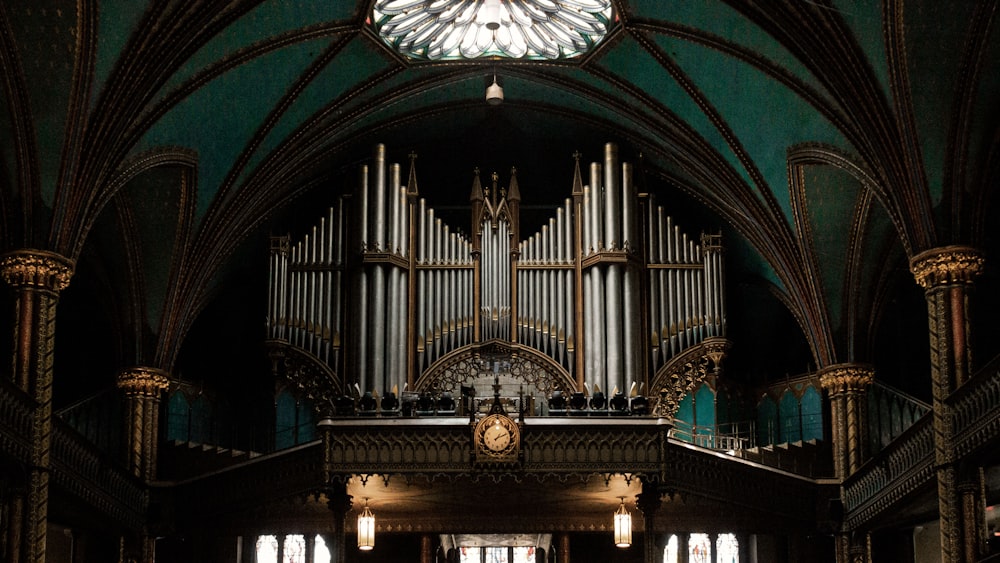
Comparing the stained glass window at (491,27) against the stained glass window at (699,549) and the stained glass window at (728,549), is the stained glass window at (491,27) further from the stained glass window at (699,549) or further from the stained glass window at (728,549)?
the stained glass window at (728,549)

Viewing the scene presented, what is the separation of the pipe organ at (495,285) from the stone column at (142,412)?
2512 millimetres

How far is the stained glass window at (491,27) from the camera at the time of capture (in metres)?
27.6

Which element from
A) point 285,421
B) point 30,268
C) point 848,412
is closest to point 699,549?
point 848,412

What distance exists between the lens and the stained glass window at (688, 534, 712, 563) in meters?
30.3

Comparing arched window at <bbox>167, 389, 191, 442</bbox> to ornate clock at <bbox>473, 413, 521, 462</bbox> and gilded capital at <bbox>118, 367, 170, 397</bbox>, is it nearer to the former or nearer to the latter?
gilded capital at <bbox>118, 367, 170, 397</bbox>

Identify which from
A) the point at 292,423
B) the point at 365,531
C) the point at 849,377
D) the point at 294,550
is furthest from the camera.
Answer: the point at 292,423

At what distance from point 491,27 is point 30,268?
925 centimetres

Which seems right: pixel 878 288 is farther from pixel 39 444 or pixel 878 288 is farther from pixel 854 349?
pixel 39 444

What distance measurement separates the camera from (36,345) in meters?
22.6

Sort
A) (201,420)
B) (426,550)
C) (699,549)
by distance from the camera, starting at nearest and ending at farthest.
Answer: (426,550), (699,549), (201,420)

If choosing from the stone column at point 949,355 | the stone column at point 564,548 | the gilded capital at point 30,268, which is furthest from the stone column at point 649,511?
the gilded capital at point 30,268

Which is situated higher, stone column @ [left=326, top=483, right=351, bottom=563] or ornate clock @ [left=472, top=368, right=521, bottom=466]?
ornate clock @ [left=472, top=368, right=521, bottom=466]

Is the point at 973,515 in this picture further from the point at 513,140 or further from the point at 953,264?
the point at 513,140

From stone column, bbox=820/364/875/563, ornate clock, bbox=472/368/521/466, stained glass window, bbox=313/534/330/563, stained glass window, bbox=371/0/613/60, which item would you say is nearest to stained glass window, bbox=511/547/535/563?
stained glass window, bbox=313/534/330/563
